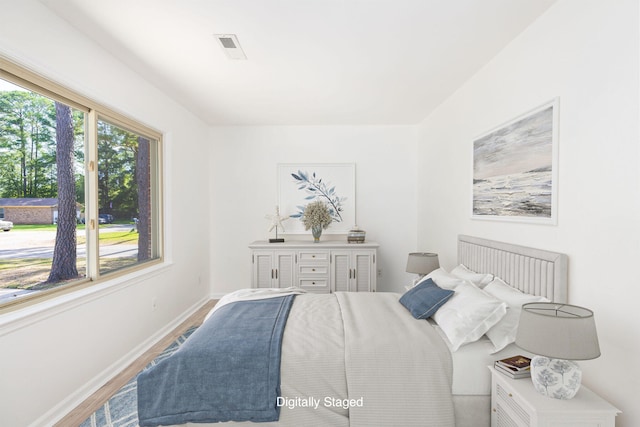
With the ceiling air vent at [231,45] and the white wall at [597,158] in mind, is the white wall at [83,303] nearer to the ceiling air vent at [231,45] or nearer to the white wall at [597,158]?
the ceiling air vent at [231,45]

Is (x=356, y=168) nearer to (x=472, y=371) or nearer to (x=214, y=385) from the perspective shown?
(x=472, y=371)

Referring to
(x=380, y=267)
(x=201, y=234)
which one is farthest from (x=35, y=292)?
(x=380, y=267)

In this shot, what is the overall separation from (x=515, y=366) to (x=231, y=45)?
2.86 meters

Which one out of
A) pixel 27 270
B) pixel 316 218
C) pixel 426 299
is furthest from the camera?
pixel 316 218

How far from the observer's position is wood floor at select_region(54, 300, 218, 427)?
2.05 meters

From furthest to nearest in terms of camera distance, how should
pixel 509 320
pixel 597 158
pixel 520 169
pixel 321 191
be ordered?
1. pixel 321 191
2. pixel 520 169
3. pixel 509 320
4. pixel 597 158

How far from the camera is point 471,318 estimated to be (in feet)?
6.29

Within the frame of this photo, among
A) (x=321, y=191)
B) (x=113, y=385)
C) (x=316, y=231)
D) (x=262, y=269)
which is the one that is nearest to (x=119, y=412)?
(x=113, y=385)

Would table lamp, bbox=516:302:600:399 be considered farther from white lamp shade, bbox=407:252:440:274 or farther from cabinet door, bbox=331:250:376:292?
cabinet door, bbox=331:250:376:292

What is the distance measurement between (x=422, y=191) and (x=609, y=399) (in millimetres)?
3221

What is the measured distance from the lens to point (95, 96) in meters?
2.41

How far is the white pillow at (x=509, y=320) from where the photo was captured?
73.0 inches

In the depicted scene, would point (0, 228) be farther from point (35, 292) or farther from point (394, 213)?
point (394, 213)

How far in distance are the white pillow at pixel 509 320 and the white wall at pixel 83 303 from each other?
9.24 feet
